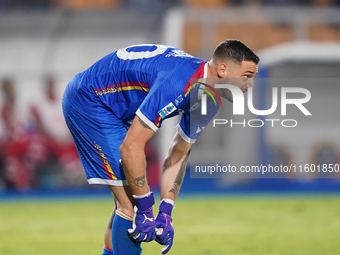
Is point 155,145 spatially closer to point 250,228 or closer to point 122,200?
point 250,228

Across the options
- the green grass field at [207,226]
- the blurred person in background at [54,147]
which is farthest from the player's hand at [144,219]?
the blurred person in background at [54,147]

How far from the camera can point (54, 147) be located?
10.3 metres

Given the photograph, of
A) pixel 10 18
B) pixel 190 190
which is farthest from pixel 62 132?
pixel 10 18

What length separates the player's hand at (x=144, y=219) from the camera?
132 inches

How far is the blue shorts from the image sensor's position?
3637 millimetres

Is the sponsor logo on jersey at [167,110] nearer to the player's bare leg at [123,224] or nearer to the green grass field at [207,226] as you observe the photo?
the player's bare leg at [123,224]

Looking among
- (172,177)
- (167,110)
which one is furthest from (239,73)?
(172,177)

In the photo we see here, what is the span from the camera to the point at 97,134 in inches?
144

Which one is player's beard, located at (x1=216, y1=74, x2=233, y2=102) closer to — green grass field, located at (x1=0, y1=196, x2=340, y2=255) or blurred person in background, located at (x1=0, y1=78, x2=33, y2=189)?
green grass field, located at (x1=0, y1=196, x2=340, y2=255)

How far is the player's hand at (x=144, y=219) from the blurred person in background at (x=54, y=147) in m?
7.08

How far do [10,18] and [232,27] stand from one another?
535 cm

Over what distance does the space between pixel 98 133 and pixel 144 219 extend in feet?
2.22

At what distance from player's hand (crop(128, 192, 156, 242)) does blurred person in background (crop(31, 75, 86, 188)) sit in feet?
23.2

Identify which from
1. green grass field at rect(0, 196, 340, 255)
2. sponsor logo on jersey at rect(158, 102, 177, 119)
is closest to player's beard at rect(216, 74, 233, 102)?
sponsor logo on jersey at rect(158, 102, 177, 119)
